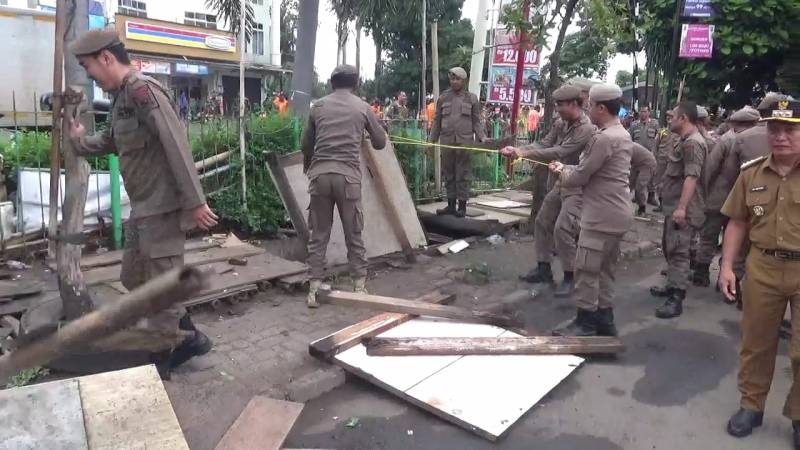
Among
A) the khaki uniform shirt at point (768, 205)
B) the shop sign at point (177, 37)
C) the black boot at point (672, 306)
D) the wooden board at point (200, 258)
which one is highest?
the shop sign at point (177, 37)

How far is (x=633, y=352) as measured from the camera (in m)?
4.77

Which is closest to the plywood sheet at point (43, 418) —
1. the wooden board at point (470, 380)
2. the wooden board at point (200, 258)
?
the wooden board at point (470, 380)

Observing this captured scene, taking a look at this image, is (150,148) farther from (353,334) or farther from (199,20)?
(199,20)

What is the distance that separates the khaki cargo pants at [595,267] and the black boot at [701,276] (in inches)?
93.2

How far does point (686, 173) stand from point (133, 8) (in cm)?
3108

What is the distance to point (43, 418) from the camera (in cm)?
231

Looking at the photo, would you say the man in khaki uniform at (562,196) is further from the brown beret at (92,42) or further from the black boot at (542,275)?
the brown beret at (92,42)

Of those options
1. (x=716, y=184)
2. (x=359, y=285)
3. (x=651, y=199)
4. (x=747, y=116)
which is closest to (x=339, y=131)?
(x=359, y=285)

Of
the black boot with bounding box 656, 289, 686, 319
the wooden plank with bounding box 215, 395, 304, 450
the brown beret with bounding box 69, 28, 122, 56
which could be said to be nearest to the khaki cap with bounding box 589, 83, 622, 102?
the black boot with bounding box 656, 289, 686, 319

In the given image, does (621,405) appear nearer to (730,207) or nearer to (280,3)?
(730,207)

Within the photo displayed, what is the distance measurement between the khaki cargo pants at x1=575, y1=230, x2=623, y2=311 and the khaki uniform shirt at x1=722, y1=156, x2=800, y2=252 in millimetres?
1092

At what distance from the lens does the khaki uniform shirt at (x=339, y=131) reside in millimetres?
5176

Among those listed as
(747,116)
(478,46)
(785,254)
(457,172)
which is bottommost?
(785,254)

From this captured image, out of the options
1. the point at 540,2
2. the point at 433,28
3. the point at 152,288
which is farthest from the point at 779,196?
the point at 433,28
